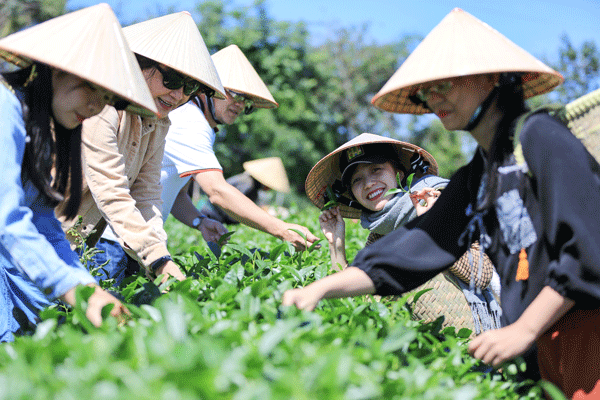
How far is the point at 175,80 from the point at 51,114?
0.89m

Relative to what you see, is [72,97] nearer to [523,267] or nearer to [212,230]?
[523,267]

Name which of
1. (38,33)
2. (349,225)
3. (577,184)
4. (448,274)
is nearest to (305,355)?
(577,184)

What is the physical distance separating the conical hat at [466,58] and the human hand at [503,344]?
0.87 meters

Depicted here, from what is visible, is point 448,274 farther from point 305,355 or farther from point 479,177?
point 305,355

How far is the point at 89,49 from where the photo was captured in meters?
1.88

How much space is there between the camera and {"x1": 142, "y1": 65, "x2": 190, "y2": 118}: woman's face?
113 inches

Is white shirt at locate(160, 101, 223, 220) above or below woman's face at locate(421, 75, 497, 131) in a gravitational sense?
below

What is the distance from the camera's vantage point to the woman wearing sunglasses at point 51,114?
1.86 m

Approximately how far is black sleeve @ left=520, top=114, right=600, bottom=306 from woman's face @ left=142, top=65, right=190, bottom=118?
6.10 feet

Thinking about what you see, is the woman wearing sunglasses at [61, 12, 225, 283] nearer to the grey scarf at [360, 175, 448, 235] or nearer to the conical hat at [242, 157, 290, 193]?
the grey scarf at [360, 175, 448, 235]

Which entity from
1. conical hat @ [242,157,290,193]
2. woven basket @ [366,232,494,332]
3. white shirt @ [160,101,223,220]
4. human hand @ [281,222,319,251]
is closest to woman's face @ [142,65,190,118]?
white shirt @ [160,101,223,220]

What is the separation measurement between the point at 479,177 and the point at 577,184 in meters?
0.49

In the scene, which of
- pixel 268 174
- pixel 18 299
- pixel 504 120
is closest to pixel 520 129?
pixel 504 120

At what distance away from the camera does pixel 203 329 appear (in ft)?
5.82
